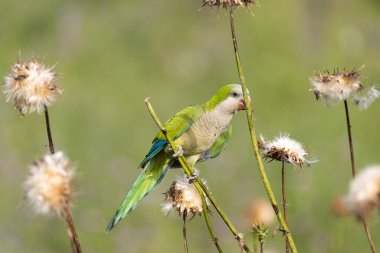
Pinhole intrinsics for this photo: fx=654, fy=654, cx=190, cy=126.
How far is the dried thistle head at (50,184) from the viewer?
166 cm

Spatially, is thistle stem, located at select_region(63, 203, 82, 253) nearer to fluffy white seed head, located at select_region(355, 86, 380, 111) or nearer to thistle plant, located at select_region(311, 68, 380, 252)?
thistle plant, located at select_region(311, 68, 380, 252)

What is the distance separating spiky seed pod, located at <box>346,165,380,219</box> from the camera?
1.90 meters

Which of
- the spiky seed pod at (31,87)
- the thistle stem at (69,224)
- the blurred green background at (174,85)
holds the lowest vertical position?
the thistle stem at (69,224)

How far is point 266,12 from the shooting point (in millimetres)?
11141

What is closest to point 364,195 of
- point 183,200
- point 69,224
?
point 183,200

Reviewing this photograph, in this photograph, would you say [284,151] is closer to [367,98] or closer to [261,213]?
[367,98]

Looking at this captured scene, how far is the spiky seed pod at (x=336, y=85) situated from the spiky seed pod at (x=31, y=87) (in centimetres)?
95

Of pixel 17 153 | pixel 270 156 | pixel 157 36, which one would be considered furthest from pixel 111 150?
pixel 270 156

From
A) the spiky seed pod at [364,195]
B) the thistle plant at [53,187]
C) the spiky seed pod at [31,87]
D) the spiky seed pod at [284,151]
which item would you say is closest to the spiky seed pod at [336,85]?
the spiky seed pod at [284,151]

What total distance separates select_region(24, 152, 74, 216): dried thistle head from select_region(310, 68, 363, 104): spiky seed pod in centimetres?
109

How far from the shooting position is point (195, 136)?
3609 millimetres

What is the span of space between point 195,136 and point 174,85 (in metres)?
6.84

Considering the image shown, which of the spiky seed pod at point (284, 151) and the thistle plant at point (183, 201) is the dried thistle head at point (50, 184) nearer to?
the thistle plant at point (183, 201)

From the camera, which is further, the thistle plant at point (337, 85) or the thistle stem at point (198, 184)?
the thistle plant at point (337, 85)
